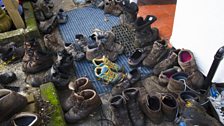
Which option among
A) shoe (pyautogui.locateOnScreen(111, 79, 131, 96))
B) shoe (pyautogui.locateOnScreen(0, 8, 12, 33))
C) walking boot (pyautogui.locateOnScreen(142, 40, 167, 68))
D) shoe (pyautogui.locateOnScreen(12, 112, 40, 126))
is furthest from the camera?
shoe (pyautogui.locateOnScreen(0, 8, 12, 33))

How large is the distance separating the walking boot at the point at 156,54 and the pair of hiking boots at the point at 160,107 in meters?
0.47

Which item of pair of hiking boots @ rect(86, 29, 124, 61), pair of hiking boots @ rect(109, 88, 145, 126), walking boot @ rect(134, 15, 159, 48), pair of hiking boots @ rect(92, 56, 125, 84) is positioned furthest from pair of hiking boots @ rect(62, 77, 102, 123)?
walking boot @ rect(134, 15, 159, 48)

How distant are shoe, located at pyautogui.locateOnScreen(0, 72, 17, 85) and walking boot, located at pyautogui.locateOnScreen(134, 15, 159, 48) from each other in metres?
1.41

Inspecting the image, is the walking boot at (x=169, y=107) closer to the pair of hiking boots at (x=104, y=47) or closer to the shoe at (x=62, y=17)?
the pair of hiking boots at (x=104, y=47)

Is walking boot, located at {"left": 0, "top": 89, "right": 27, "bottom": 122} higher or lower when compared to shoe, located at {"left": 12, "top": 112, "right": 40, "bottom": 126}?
higher

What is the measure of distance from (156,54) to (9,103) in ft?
4.68

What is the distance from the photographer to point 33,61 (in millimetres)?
2129

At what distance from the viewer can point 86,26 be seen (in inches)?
116

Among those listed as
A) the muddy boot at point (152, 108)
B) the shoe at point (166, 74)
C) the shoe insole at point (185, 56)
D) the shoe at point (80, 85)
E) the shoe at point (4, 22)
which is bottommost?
the muddy boot at point (152, 108)

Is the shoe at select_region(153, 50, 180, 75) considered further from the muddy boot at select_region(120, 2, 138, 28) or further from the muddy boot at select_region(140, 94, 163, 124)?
the muddy boot at select_region(120, 2, 138, 28)

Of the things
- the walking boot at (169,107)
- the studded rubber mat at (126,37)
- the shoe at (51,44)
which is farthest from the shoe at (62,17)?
the walking boot at (169,107)

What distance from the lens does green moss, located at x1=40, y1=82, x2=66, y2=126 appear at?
159cm

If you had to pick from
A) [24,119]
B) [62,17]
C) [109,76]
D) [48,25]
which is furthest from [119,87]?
[62,17]

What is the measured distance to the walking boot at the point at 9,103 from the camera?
4.64 feet
